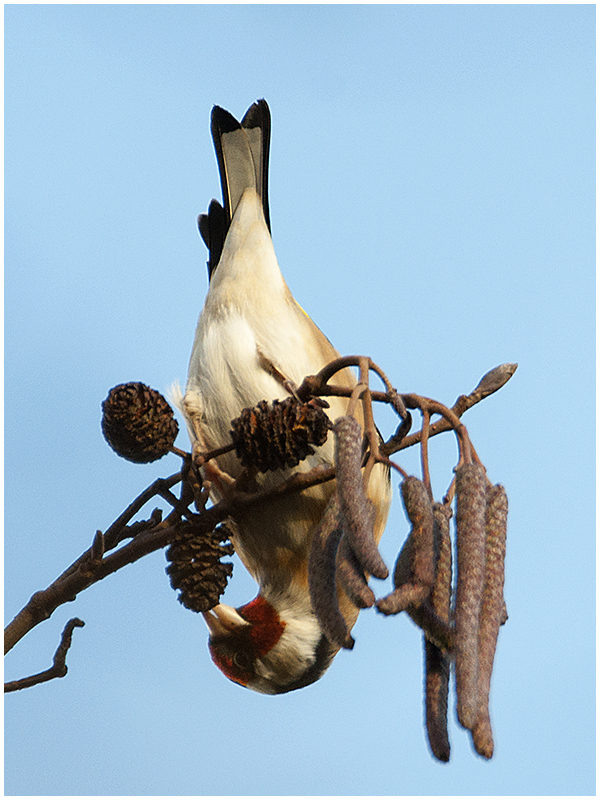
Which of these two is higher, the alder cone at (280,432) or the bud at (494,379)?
the bud at (494,379)

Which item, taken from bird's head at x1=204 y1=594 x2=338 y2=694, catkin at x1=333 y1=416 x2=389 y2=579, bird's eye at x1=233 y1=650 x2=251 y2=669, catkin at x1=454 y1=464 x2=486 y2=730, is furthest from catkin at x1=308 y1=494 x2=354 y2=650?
bird's eye at x1=233 y1=650 x2=251 y2=669

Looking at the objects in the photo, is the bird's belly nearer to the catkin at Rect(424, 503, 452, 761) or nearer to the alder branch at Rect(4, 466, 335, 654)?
the alder branch at Rect(4, 466, 335, 654)

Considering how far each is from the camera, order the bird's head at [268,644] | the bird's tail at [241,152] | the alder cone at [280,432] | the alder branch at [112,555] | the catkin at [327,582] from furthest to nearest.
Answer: the bird's tail at [241,152]
the bird's head at [268,644]
the alder branch at [112,555]
the alder cone at [280,432]
the catkin at [327,582]

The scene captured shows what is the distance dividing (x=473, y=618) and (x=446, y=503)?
285 millimetres

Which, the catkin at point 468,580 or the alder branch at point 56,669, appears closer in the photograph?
the catkin at point 468,580

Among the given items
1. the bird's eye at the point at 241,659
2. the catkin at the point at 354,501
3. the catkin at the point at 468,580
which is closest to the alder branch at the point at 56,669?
the bird's eye at the point at 241,659

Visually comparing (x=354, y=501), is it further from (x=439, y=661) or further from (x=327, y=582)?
(x=439, y=661)

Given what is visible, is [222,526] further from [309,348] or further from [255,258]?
[255,258]

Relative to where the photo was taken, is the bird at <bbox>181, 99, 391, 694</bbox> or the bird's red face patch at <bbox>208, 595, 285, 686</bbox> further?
the bird's red face patch at <bbox>208, 595, 285, 686</bbox>

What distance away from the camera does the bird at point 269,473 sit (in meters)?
2.37

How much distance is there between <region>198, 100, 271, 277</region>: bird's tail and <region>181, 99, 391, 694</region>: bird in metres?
0.09

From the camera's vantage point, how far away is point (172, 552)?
2023 mm

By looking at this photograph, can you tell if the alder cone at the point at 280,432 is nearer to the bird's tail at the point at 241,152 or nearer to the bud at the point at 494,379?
the bud at the point at 494,379

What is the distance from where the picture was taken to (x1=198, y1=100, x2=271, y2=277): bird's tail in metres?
2.89
